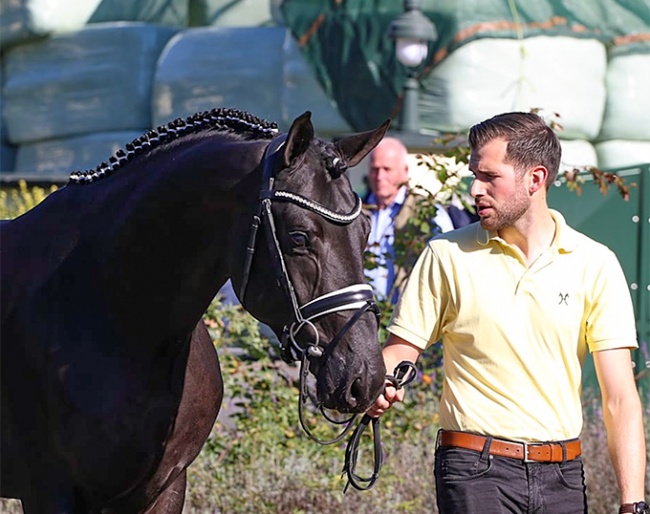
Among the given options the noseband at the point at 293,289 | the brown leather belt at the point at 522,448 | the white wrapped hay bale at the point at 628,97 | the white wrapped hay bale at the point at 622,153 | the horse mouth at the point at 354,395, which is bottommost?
the white wrapped hay bale at the point at 622,153

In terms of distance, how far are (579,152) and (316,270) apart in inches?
320

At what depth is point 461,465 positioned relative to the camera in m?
4.16

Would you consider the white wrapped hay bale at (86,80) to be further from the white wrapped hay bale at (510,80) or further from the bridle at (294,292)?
the bridle at (294,292)

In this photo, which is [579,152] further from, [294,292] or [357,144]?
[294,292]

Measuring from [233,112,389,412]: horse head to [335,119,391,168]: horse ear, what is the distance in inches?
3.4

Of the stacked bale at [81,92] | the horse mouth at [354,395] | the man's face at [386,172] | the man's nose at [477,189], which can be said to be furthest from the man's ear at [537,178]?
the stacked bale at [81,92]

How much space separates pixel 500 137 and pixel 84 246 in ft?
4.32

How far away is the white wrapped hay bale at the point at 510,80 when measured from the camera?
36.1 ft

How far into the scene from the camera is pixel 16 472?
14.2ft

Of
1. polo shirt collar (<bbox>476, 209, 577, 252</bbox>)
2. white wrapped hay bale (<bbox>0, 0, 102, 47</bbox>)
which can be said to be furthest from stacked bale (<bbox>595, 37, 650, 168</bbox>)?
polo shirt collar (<bbox>476, 209, 577, 252</bbox>)

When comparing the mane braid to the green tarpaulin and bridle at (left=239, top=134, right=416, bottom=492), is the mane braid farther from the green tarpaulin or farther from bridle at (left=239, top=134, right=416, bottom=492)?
the green tarpaulin

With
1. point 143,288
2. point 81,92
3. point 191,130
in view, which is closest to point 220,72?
point 81,92

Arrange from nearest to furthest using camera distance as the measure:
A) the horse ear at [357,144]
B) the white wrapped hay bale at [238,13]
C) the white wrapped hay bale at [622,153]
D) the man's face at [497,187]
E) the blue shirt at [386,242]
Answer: the horse ear at [357,144], the man's face at [497,187], the blue shirt at [386,242], the white wrapped hay bale at [622,153], the white wrapped hay bale at [238,13]

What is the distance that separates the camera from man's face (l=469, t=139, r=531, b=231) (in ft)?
13.7
